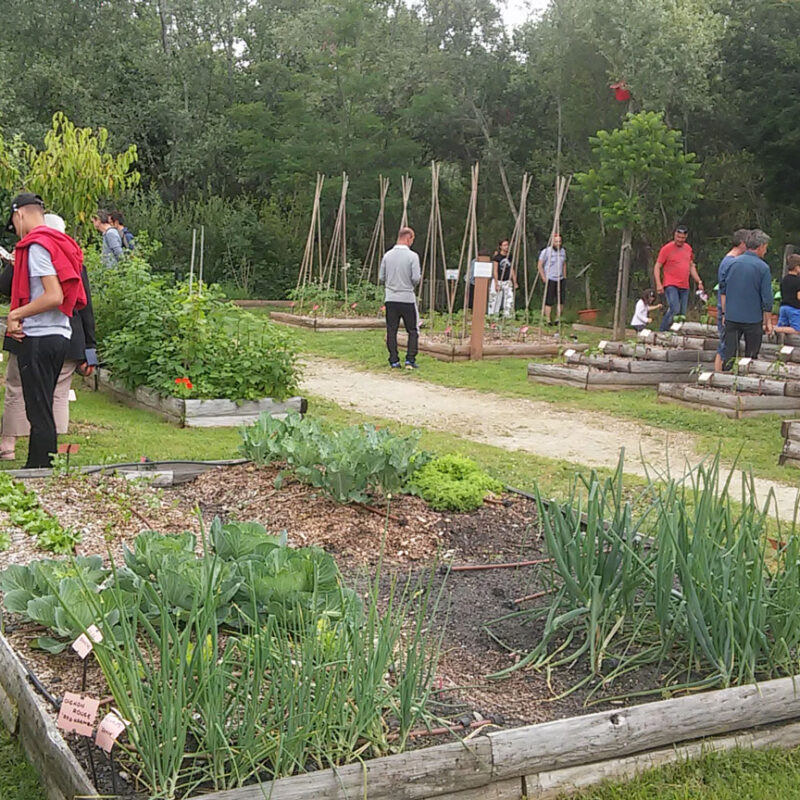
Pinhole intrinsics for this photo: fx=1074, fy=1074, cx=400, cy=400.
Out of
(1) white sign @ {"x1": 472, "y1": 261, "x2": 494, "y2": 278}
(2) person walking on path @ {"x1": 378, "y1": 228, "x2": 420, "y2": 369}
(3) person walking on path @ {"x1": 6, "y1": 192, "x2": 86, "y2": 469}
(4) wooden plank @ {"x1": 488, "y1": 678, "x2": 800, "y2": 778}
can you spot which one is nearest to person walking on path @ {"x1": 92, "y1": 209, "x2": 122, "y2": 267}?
(2) person walking on path @ {"x1": 378, "y1": 228, "x2": 420, "y2": 369}

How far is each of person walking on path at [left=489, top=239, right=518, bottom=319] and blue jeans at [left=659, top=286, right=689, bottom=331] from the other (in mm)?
2514

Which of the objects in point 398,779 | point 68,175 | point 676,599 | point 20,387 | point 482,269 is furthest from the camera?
point 482,269

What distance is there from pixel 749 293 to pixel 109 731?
368 inches

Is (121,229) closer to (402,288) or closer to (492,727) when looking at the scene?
(402,288)

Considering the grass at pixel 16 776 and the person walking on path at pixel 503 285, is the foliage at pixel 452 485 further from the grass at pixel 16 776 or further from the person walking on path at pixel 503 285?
the person walking on path at pixel 503 285

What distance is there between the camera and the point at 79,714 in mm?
2691

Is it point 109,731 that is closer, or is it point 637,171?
point 109,731

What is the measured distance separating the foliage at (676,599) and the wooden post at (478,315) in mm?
9863

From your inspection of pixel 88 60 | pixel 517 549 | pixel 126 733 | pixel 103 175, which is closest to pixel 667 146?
pixel 103 175

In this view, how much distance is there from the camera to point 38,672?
10.8ft

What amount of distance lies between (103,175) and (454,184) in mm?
13725

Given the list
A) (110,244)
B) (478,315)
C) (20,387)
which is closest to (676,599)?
(20,387)

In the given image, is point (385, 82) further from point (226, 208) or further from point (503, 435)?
point (503, 435)

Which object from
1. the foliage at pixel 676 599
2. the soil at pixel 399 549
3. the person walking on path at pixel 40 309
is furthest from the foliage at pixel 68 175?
→ the foliage at pixel 676 599
